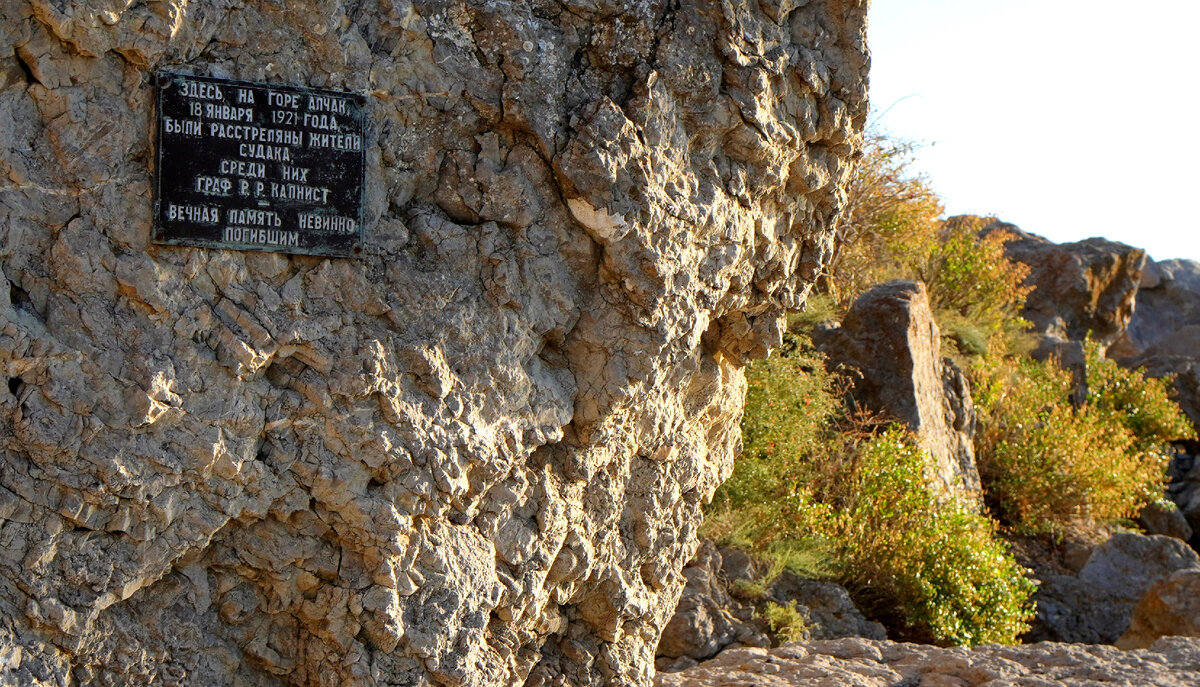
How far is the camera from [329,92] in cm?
348

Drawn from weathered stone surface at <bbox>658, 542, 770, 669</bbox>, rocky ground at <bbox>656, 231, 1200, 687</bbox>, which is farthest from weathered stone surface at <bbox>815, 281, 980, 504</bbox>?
weathered stone surface at <bbox>658, 542, 770, 669</bbox>

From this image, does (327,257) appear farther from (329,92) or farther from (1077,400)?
(1077,400)

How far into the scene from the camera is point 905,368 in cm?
896

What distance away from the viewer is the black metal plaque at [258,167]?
327 cm

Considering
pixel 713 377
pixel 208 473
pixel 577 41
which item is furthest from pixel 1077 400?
pixel 208 473

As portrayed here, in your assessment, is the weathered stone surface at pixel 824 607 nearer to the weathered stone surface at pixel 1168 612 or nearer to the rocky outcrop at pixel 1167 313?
the weathered stone surface at pixel 1168 612

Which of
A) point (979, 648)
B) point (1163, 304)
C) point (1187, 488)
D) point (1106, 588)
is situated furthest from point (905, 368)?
point (1163, 304)

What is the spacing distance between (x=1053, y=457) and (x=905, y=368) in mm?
2328

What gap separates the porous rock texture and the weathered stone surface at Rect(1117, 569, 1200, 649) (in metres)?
4.08

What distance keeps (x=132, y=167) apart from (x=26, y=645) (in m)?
1.39

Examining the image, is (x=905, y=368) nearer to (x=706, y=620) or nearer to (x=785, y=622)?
(x=785, y=622)

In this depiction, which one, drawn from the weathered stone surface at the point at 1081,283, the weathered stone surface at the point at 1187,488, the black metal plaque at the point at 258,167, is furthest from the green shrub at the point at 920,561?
the weathered stone surface at the point at 1081,283

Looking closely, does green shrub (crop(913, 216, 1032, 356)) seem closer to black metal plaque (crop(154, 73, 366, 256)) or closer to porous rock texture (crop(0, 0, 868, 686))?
porous rock texture (crop(0, 0, 868, 686))

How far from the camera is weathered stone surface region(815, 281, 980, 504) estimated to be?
8.93 meters
